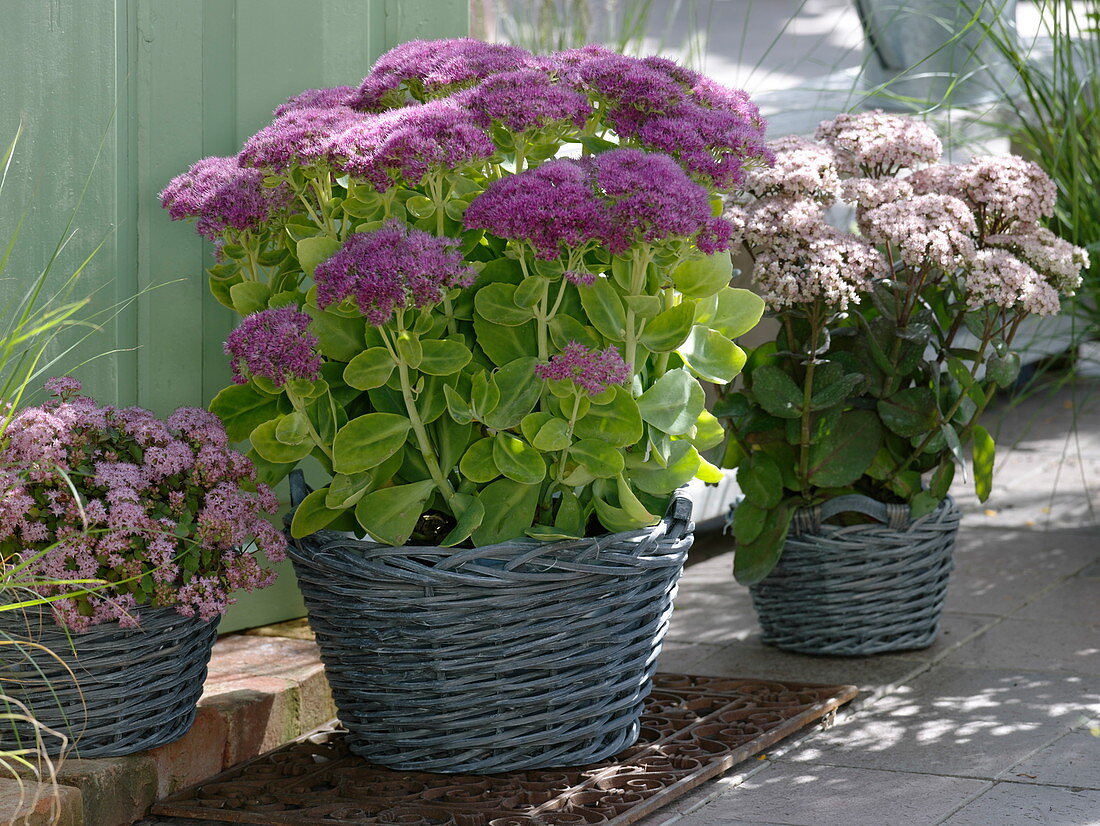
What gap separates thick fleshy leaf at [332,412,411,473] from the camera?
1952 millimetres

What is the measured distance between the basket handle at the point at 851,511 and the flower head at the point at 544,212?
103 cm

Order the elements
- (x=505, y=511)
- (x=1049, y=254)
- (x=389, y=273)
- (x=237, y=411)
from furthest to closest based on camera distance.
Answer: (x=1049, y=254) < (x=237, y=411) < (x=505, y=511) < (x=389, y=273)

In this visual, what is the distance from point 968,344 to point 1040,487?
24.0 inches

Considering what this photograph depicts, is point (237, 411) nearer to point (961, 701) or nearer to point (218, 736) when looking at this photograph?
point (218, 736)

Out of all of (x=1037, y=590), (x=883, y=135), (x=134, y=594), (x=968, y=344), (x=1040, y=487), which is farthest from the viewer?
(x=968, y=344)

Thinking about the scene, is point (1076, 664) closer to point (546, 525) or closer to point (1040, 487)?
point (546, 525)

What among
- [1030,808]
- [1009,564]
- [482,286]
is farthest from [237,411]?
[1009,564]

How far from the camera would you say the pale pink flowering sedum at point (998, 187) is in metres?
2.53

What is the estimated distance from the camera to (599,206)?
1854 mm

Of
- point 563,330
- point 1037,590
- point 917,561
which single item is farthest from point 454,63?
point 1037,590

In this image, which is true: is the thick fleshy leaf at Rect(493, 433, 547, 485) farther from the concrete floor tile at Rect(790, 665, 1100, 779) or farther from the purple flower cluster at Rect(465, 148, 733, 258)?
the concrete floor tile at Rect(790, 665, 1100, 779)

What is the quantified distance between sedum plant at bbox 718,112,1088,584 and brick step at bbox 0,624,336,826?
899 mm

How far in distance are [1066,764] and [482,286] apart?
4.03ft

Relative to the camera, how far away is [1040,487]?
452 centimetres
